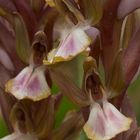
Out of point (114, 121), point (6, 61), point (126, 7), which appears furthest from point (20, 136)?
point (126, 7)

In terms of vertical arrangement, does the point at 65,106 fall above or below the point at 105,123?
below

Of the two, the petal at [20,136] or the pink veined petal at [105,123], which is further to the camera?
the petal at [20,136]

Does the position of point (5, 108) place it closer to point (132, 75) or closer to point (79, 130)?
point (79, 130)

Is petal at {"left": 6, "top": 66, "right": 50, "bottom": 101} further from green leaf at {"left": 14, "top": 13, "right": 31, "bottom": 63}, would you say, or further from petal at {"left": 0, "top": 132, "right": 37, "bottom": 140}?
petal at {"left": 0, "top": 132, "right": 37, "bottom": 140}

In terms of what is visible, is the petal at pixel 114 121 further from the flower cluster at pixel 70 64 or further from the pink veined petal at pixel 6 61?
the pink veined petal at pixel 6 61

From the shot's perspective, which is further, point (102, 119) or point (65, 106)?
point (65, 106)

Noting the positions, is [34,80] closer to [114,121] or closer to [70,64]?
[70,64]

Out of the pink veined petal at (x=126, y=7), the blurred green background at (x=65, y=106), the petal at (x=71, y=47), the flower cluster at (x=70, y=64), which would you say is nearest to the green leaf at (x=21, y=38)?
the flower cluster at (x=70, y=64)

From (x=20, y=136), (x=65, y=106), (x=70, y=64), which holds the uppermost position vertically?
(x=70, y=64)
